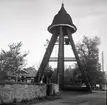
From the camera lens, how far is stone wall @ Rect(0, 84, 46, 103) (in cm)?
1155

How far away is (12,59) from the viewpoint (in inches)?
1067

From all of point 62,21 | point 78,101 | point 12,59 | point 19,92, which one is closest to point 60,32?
point 62,21

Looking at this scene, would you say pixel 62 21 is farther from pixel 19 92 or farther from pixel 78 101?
pixel 19 92

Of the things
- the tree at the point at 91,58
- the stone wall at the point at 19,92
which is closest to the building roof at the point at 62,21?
the tree at the point at 91,58

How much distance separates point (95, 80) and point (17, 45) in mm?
18692

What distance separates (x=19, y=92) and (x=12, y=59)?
14.6m

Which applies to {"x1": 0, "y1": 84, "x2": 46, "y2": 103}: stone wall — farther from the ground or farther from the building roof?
the building roof

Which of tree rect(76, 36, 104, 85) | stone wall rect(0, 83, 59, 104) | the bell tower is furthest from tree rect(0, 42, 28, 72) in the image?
tree rect(76, 36, 104, 85)

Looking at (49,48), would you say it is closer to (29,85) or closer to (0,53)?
(0,53)

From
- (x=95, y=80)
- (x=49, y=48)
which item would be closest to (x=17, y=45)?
(x=49, y=48)

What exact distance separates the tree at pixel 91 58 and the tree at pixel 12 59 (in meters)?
13.8

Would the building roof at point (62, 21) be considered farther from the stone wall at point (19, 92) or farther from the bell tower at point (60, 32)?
the stone wall at point (19, 92)

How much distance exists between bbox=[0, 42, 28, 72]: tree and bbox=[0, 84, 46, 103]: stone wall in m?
10.8

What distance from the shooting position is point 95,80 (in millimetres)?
37875
